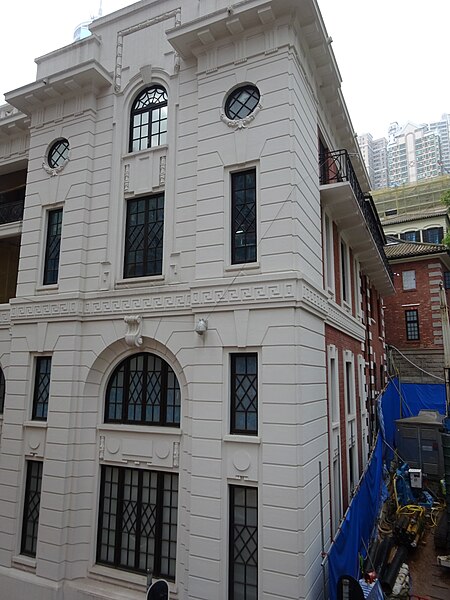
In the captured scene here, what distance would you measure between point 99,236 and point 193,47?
5.45 metres

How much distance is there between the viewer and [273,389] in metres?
8.59

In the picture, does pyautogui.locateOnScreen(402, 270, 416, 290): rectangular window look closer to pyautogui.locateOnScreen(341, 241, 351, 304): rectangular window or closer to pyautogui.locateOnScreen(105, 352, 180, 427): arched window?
pyautogui.locateOnScreen(341, 241, 351, 304): rectangular window

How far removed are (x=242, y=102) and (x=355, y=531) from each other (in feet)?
35.1

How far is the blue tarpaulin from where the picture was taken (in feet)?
28.1

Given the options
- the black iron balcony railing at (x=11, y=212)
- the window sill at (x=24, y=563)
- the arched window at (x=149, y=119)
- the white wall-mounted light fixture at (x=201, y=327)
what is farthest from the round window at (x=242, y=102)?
the window sill at (x=24, y=563)

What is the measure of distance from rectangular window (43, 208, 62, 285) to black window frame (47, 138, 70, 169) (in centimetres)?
149

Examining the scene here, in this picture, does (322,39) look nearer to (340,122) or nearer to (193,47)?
(193,47)

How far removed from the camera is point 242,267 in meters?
9.33

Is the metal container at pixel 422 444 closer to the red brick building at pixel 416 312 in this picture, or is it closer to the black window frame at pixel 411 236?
the red brick building at pixel 416 312

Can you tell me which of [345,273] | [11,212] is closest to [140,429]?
[345,273]

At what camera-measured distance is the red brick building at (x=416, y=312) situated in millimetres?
30500

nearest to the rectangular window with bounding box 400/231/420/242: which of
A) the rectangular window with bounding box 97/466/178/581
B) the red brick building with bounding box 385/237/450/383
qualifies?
the red brick building with bounding box 385/237/450/383

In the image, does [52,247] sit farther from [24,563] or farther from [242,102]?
[24,563]

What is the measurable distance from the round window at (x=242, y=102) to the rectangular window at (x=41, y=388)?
27.0ft
